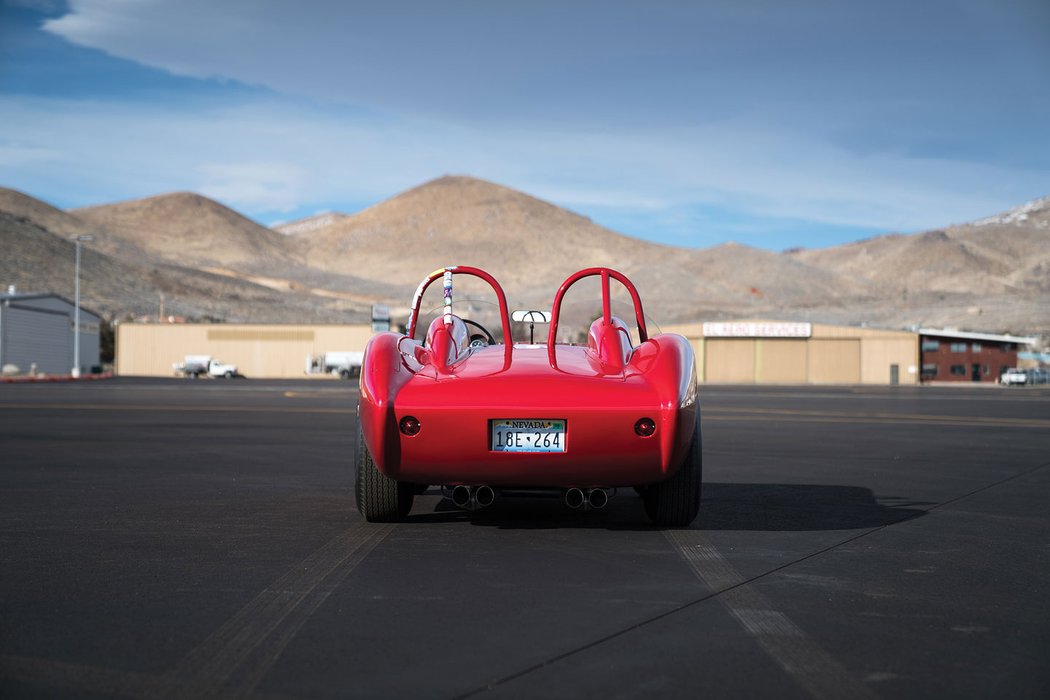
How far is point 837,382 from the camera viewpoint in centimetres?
7644

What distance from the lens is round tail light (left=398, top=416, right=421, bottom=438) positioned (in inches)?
242

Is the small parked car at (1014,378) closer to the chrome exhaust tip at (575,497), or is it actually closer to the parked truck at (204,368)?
the parked truck at (204,368)

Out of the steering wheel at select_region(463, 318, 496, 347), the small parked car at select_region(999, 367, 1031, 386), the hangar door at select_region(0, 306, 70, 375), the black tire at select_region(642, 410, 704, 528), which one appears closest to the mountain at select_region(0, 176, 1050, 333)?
the small parked car at select_region(999, 367, 1031, 386)

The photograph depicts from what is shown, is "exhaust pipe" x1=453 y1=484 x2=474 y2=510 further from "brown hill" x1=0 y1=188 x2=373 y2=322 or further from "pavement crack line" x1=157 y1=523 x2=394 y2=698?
"brown hill" x1=0 y1=188 x2=373 y2=322

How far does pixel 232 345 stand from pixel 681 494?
75820mm

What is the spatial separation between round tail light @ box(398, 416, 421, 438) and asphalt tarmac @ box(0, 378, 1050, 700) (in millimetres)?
674

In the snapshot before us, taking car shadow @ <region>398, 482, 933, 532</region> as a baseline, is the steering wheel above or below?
above

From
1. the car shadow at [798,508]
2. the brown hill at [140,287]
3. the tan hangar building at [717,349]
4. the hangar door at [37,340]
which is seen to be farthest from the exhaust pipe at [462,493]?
the brown hill at [140,287]

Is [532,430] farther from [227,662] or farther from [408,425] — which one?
[227,662]

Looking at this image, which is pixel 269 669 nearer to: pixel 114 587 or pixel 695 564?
pixel 114 587

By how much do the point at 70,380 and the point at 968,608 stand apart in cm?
5640

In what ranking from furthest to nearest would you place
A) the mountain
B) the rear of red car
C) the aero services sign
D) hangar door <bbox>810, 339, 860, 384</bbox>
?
the mountain < the aero services sign < hangar door <bbox>810, 339, 860, 384</bbox> < the rear of red car

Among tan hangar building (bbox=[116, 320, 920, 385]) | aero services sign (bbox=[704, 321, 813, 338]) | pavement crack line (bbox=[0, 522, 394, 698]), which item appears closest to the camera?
pavement crack line (bbox=[0, 522, 394, 698])

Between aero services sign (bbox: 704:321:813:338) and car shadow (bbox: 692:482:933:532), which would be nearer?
car shadow (bbox: 692:482:933:532)
